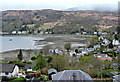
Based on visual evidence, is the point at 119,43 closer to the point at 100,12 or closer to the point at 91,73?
the point at 91,73

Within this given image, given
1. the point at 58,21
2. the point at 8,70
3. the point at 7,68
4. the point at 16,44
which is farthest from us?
the point at 58,21

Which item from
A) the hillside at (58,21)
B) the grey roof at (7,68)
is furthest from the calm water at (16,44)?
the hillside at (58,21)

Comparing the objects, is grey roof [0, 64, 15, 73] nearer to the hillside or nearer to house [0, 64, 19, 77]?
house [0, 64, 19, 77]

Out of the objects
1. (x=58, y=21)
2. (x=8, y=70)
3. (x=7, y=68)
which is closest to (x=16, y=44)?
(x=7, y=68)

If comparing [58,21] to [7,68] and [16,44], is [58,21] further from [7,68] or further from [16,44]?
[7,68]

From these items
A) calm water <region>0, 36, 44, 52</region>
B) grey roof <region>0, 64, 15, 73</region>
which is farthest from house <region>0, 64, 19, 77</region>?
calm water <region>0, 36, 44, 52</region>

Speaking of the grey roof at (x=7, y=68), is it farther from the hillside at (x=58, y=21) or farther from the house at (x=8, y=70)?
the hillside at (x=58, y=21)

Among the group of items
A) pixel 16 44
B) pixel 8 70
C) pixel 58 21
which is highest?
pixel 8 70

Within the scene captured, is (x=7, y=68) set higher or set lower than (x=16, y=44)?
higher

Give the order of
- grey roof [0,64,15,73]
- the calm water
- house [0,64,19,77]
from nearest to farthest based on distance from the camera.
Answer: house [0,64,19,77] → grey roof [0,64,15,73] → the calm water
